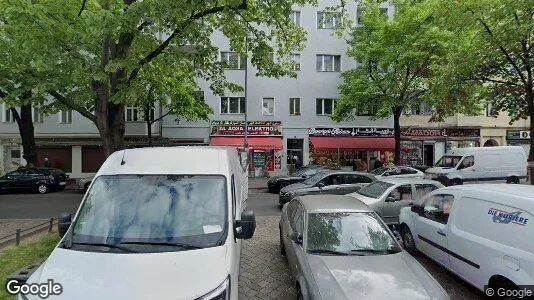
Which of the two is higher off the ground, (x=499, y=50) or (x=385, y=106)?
(x=499, y=50)

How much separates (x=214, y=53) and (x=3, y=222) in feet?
29.1

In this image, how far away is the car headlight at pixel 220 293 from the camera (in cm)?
338

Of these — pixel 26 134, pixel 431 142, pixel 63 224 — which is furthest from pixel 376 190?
pixel 431 142

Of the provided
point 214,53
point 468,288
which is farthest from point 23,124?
point 468,288

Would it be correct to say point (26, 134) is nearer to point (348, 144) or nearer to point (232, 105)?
point (232, 105)

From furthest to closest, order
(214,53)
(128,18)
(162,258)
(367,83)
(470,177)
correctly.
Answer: (367,83), (470,177), (214,53), (128,18), (162,258)

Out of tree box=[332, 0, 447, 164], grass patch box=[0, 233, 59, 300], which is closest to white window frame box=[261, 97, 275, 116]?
tree box=[332, 0, 447, 164]

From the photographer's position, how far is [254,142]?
1087 inches

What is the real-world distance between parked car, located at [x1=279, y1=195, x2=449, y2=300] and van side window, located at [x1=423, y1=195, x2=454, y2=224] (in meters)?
1.47

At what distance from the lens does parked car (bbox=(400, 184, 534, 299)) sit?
4738 mm

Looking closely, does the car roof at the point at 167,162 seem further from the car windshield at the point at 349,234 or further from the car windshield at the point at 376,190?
the car windshield at the point at 376,190

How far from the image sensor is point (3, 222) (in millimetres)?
12023

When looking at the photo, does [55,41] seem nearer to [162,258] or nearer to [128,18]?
[128,18]

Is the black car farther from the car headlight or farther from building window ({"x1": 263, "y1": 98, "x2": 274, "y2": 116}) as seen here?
the car headlight
